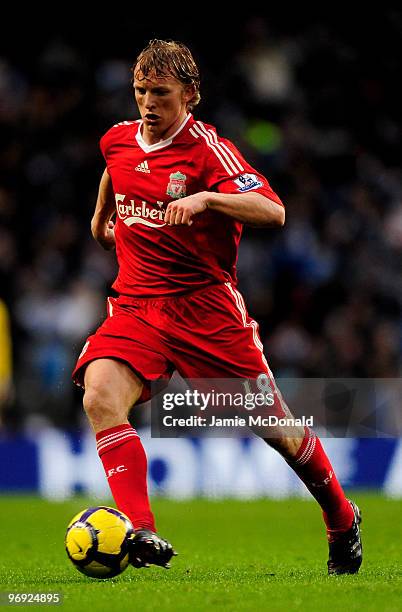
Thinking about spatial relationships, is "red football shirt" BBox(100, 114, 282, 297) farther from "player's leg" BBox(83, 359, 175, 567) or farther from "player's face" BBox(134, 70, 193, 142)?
"player's leg" BBox(83, 359, 175, 567)

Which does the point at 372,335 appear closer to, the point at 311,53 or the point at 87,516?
the point at 311,53

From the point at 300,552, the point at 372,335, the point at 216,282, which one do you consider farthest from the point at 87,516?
the point at 372,335

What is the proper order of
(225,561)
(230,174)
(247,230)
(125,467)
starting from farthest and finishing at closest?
(247,230), (225,561), (230,174), (125,467)

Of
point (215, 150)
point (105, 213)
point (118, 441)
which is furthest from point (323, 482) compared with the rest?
point (105, 213)

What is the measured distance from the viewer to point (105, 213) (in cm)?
632

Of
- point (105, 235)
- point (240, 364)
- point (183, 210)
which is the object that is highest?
point (183, 210)

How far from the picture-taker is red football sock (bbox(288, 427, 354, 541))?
19.0ft

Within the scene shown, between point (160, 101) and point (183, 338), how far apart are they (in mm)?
1050

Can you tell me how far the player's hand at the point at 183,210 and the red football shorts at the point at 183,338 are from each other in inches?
26.6

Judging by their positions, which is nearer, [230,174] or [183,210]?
[183,210]

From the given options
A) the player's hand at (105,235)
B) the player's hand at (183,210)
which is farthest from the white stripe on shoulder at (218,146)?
the player's hand at (105,235)

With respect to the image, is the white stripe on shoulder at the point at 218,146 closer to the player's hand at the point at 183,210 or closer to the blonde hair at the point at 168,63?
the blonde hair at the point at 168,63

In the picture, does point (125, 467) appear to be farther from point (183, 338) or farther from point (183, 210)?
point (183, 210)

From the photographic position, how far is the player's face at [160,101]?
223 inches
